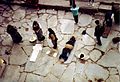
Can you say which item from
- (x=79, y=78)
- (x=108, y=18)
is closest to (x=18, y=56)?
(x=79, y=78)

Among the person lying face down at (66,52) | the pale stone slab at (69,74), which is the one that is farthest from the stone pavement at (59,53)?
the person lying face down at (66,52)

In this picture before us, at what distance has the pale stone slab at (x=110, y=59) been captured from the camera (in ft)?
41.7

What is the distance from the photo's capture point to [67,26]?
14641 millimetres

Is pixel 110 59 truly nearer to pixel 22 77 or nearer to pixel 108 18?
pixel 108 18

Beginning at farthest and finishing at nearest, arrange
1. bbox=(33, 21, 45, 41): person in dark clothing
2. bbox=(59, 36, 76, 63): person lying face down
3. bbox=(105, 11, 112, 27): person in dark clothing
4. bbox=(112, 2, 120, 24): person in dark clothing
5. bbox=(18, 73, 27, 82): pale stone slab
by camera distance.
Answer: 1. bbox=(33, 21, 45, 41): person in dark clothing
2. bbox=(112, 2, 120, 24): person in dark clothing
3. bbox=(105, 11, 112, 27): person in dark clothing
4. bbox=(59, 36, 76, 63): person lying face down
5. bbox=(18, 73, 27, 82): pale stone slab

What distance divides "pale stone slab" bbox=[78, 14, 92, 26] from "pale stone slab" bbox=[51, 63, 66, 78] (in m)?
2.83

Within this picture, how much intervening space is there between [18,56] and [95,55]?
394 cm

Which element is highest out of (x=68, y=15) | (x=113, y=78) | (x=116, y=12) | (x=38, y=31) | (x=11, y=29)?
(x=116, y=12)

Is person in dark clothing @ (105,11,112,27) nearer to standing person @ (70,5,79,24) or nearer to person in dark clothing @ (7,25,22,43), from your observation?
standing person @ (70,5,79,24)

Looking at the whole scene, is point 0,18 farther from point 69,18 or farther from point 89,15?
point 89,15

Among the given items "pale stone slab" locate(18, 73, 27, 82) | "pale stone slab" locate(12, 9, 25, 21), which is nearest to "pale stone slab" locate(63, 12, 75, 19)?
"pale stone slab" locate(12, 9, 25, 21)

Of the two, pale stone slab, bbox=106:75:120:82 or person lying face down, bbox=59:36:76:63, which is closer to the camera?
pale stone slab, bbox=106:75:120:82

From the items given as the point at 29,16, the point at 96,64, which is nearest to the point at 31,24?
the point at 29,16

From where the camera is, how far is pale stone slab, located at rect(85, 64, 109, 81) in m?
12.4
